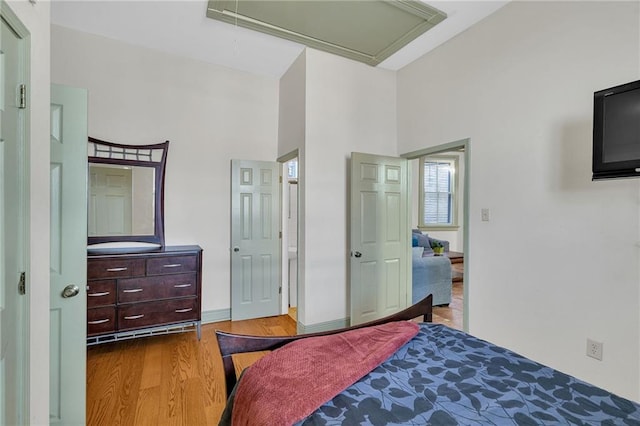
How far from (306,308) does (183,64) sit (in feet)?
10.2

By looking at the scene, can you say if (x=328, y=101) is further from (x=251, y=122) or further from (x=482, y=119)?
(x=482, y=119)

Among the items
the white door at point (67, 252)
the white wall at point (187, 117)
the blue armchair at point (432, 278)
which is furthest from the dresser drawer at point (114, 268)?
the blue armchair at point (432, 278)

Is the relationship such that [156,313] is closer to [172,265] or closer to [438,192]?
[172,265]

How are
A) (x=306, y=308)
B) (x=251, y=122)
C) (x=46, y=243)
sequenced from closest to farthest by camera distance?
(x=46, y=243)
(x=306, y=308)
(x=251, y=122)

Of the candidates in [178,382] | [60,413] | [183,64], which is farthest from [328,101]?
[60,413]

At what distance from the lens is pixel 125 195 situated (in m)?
3.23

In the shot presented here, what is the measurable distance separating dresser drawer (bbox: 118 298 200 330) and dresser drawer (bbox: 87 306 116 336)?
0.06m

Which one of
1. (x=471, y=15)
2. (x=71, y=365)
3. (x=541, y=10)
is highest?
(x=471, y=15)

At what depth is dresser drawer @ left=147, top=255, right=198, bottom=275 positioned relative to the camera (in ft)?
9.73

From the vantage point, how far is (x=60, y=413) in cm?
161

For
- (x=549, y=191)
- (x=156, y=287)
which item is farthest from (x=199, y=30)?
(x=549, y=191)

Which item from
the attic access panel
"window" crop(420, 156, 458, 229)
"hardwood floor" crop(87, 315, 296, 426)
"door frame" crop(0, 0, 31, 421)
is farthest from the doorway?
"window" crop(420, 156, 458, 229)

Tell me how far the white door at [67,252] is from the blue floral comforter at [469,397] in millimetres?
1426

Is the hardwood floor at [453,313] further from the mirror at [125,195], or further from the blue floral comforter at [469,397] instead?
the mirror at [125,195]
